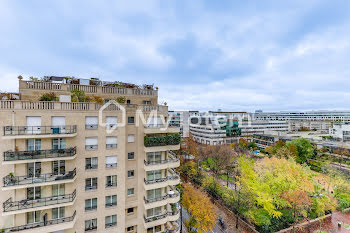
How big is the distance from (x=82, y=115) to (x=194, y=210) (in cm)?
1942

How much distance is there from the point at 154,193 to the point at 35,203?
39.6 ft

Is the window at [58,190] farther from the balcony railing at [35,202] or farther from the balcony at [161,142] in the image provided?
the balcony at [161,142]

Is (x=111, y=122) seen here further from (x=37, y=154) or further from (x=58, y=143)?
(x=37, y=154)

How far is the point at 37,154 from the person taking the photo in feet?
51.1

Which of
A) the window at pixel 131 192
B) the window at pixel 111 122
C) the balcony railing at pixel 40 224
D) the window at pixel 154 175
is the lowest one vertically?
the balcony railing at pixel 40 224

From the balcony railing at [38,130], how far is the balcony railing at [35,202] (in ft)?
20.4

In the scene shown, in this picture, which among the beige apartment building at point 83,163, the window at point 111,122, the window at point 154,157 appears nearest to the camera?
the beige apartment building at point 83,163

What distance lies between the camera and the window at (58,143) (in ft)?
54.7

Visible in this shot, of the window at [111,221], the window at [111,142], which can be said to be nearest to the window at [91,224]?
the window at [111,221]

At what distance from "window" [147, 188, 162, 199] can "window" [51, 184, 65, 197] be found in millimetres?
9255

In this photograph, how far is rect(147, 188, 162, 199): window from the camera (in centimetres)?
2067

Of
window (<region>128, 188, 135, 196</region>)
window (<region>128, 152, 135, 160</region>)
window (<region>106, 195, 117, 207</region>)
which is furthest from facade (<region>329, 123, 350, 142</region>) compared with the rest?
window (<region>106, 195, 117, 207</region>)

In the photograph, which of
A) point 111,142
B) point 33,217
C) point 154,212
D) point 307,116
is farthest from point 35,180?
point 307,116

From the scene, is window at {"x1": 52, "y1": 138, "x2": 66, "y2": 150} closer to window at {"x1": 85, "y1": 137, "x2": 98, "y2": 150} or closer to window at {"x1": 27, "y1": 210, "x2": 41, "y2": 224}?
window at {"x1": 85, "y1": 137, "x2": 98, "y2": 150}
